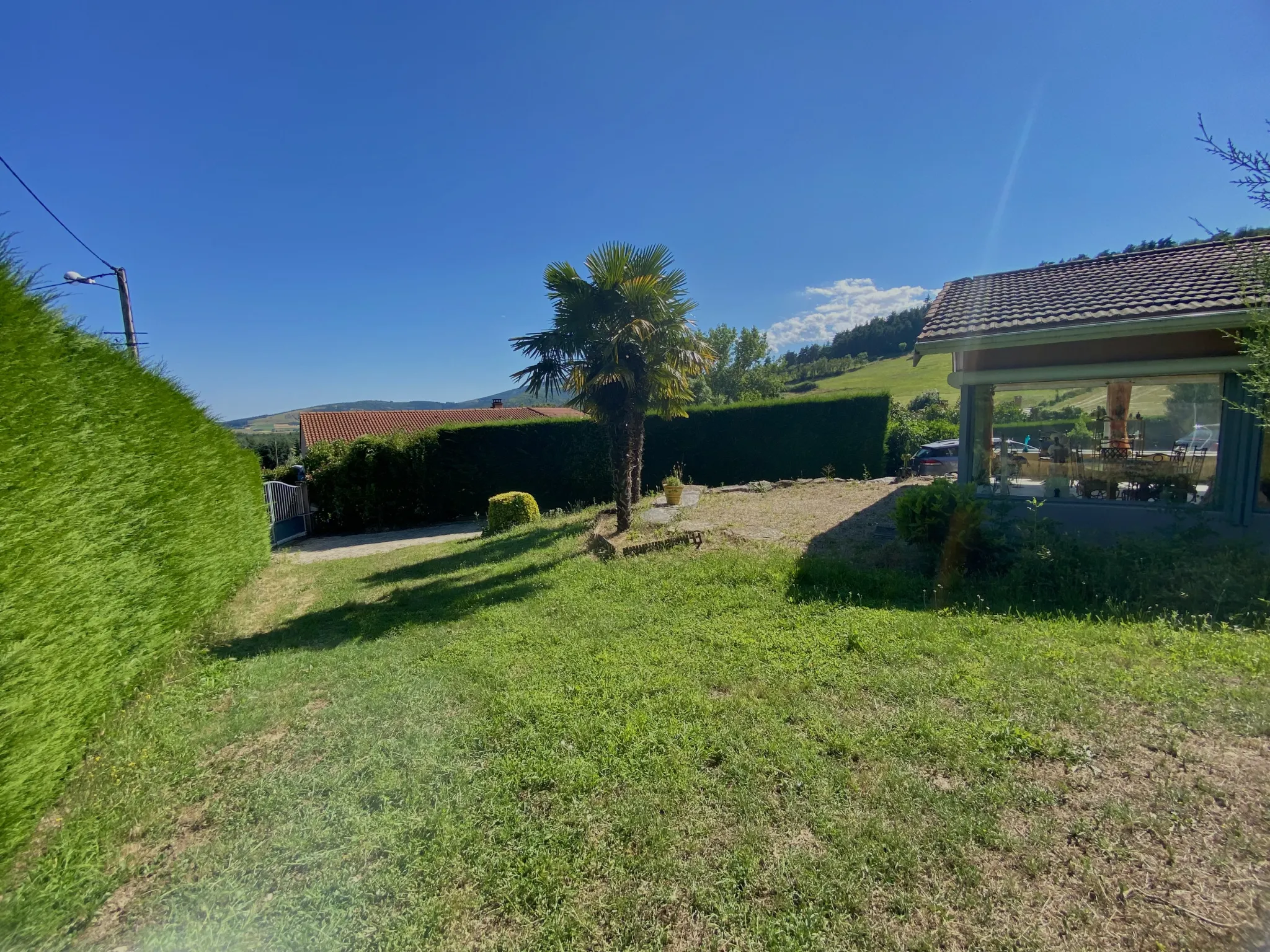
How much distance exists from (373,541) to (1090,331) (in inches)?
596

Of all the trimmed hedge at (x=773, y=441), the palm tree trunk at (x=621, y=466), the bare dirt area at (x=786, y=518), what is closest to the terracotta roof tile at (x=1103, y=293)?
the bare dirt area at (x=786, y=518)

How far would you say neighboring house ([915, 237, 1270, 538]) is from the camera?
22.6ft

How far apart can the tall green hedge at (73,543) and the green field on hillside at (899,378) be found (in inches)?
1614

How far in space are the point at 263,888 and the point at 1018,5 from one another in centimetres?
1017

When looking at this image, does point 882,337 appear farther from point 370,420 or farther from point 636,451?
point 636,451

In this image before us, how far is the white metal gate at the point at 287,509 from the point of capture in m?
13.9

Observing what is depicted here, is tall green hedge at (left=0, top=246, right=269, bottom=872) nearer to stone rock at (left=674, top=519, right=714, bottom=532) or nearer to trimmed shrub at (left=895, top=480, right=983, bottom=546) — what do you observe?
stone rock at (left=674, top=519, right=714, bottom=532)

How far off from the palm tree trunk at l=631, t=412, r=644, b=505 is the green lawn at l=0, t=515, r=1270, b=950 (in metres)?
5.65

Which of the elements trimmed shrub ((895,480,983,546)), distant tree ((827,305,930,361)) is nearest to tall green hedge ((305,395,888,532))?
trimmed shrub ((895,480,983,546))

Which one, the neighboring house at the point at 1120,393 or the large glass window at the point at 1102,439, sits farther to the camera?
the large glass window at the point at 1102,439

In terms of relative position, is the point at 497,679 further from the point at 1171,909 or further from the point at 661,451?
the point at 661,451

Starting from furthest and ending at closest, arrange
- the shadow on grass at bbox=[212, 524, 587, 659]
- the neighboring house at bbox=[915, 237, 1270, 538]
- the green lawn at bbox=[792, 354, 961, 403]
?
the green lawn at bbox=[792, 354, 961, 403] → the neighboring house at bbox=[915, 237, 1270, 538] → the shadow on grass at bbox=[212, 524, 587, 659]

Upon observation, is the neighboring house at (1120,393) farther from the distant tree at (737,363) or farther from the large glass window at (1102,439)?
the distant tree at (737,363)

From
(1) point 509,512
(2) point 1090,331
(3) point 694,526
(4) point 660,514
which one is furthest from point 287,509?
(2) point 1090,331
